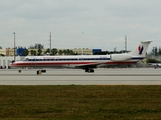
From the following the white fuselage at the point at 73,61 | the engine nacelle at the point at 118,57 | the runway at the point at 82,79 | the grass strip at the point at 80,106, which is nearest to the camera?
the grass strip at the point at 80,106

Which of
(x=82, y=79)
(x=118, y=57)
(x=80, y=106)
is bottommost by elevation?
(x=82, y=79)

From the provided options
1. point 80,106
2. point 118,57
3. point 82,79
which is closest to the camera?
point 80,106

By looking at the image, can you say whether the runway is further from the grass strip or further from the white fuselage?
the white fuselage

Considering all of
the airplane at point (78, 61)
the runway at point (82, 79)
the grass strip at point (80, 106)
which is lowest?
the runway at point (82, 79)

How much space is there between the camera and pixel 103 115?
14844 millimetres

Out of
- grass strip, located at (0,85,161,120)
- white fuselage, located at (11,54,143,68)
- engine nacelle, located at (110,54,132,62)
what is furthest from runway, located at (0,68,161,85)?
engine nacelle, located at (110,54,132,62)

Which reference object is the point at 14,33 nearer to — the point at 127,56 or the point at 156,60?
the point at 127,56

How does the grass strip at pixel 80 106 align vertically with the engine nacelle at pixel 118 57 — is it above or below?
below

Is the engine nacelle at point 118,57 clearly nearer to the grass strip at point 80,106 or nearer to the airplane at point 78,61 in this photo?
the airplane at point 78,61

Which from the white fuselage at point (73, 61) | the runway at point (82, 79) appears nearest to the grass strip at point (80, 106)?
the runway at point (82, 79)

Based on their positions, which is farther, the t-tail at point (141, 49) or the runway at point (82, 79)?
the t-tail at point (141, 49)

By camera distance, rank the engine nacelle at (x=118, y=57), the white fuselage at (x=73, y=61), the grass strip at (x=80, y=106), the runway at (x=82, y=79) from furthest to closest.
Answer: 1. the engine nacelle at (x=118, y=57)
2. the white fuselage at (x=73, y=61)
3. the runway at (x=82, y=79)
4. the grass strip at (x=80, y=106)

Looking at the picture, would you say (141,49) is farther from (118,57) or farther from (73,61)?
(73,61)

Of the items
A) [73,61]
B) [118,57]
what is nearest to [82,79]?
[73,61]
